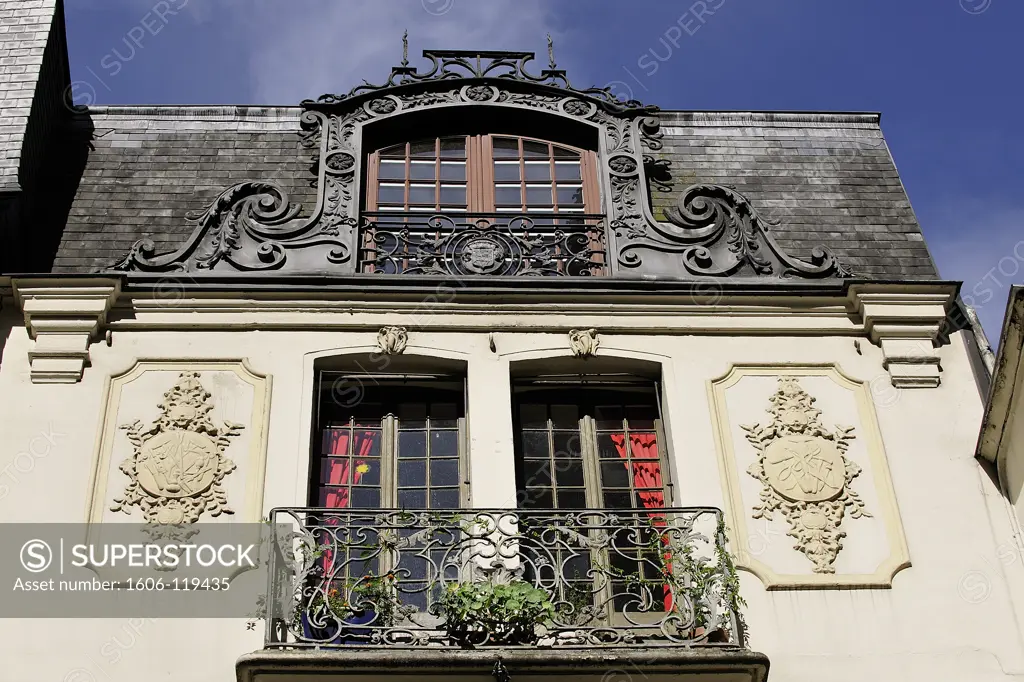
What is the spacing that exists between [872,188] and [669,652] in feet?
17.9

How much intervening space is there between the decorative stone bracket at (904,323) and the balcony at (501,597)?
2.17 meters

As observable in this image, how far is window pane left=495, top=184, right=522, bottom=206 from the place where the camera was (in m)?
12.0

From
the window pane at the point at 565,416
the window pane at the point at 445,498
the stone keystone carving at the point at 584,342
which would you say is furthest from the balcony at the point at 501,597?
the stone keystone carving at the point at 584,342

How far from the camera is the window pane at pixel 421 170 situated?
1221 centimetres

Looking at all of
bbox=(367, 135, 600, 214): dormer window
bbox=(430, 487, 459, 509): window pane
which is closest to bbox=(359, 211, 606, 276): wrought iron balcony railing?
bbox=(367, 135, 600, 214): dormer window

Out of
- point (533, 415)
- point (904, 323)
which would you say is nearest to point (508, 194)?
point (533, 415)

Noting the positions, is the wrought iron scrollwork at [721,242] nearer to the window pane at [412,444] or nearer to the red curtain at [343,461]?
the window pane at [412,444]

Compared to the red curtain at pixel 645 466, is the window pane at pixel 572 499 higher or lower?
lower

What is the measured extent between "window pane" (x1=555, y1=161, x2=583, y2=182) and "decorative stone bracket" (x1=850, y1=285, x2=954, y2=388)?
280cm

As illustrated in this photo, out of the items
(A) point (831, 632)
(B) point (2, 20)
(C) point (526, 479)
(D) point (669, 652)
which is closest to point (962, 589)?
(A) point (831, 632)

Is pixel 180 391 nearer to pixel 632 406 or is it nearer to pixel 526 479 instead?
pixel 526 479

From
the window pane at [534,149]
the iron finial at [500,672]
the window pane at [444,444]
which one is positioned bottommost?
the iron finial at [500,672]

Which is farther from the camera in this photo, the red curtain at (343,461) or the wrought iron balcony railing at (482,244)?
the wrought iron balcony railing at (482,244)

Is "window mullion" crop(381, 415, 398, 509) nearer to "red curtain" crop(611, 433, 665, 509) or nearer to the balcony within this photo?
the balcony
